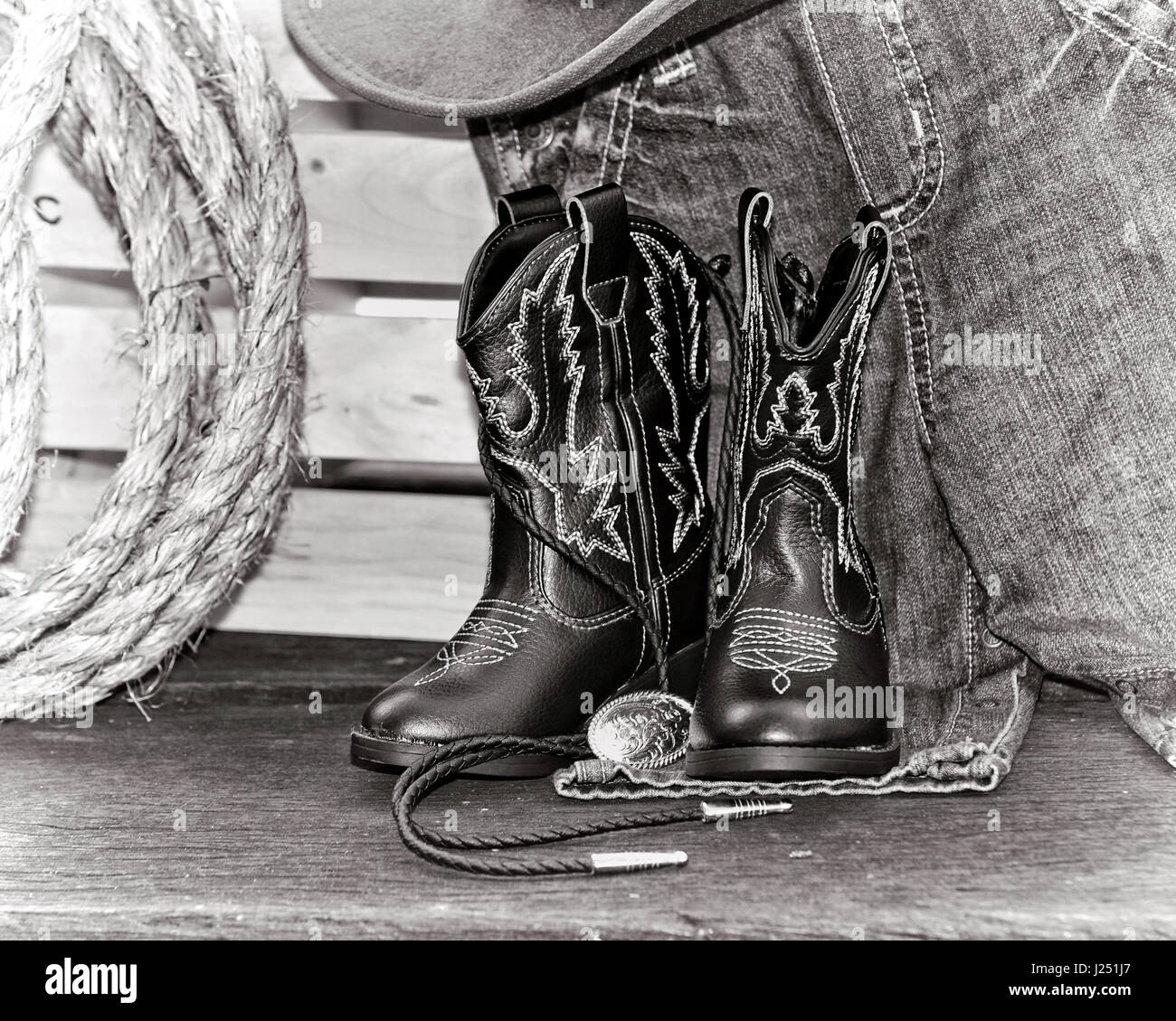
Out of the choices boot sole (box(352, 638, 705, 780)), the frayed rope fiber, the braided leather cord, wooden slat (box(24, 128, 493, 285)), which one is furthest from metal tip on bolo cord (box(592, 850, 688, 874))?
wooden slat (box(24, 128, 493, 285))

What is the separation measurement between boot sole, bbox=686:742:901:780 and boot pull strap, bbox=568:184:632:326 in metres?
0.33

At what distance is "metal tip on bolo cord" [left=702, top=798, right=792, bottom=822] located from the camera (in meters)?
0.74

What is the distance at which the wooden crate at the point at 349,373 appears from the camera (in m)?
1.10

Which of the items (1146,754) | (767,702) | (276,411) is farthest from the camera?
(276,411)

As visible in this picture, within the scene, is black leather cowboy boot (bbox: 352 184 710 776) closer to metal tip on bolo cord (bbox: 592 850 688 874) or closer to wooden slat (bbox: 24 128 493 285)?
metal tip on bolo cord (bbox: 592 850 688 874)

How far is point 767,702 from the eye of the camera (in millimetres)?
747

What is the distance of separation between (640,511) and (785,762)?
222 mm

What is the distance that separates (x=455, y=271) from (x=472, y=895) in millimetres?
674

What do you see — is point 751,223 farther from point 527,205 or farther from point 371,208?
point 371,208

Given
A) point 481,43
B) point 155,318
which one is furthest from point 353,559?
point 481,43

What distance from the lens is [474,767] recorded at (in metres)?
0.77

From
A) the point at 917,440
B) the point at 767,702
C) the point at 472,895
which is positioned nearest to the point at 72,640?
the point at 472,895

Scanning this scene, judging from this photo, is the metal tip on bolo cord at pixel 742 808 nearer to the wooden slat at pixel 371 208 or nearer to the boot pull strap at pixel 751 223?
the boot pull strap at pixel 751 223

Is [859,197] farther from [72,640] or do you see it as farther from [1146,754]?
[72,640]
